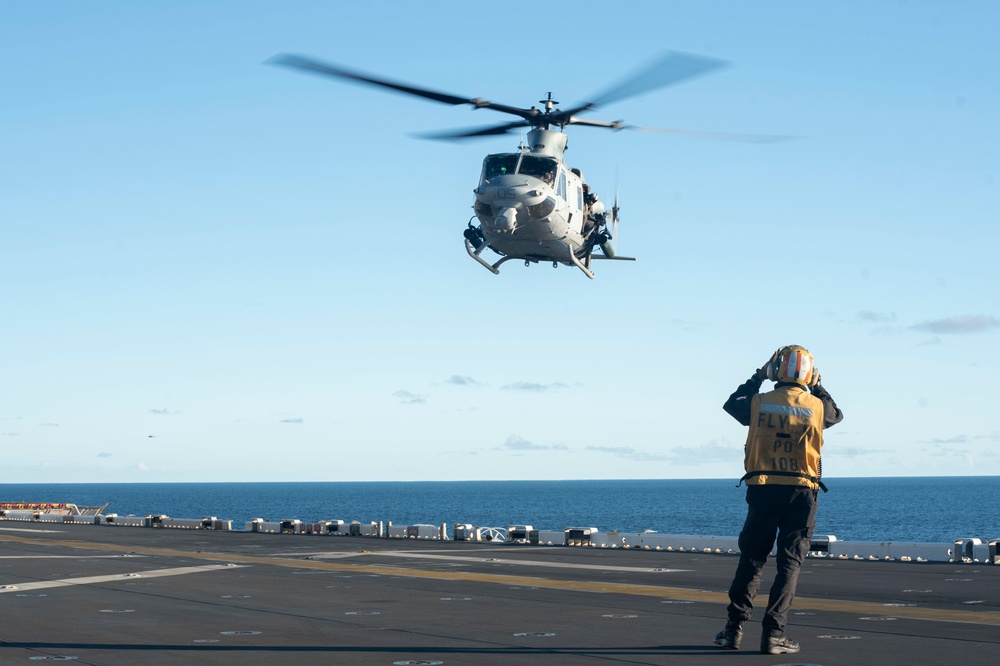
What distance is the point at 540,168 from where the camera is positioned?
29.8 m

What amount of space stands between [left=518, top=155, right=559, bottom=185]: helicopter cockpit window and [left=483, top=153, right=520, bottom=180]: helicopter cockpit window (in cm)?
25

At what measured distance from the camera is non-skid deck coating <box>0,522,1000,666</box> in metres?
11.6

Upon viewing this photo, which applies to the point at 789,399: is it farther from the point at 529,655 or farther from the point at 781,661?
the point at 529,655

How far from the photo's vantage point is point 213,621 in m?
15.0

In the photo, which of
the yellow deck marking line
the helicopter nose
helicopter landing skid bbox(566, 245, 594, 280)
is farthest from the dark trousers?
helicopter landing skid bbox(566, 245, 594, 280)

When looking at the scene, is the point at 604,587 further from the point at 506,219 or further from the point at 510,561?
the point at 506,219

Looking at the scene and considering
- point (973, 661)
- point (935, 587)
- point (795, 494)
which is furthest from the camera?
point (935, 587)

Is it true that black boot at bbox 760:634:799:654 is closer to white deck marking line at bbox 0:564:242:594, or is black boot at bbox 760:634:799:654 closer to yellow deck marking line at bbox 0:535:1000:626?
yellow deck marking line at bbox 0:535:1000:626

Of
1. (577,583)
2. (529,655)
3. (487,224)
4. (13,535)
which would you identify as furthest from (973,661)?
(13,535)

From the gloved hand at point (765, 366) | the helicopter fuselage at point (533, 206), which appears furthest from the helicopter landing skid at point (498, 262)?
the gloved hand at point (765, 366)

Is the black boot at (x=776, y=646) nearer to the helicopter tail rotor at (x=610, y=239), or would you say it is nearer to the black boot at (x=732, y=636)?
the black boot at (x=732, y=636)

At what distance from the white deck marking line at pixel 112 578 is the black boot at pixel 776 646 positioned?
14.2 meters

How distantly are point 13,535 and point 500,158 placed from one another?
1129 inches

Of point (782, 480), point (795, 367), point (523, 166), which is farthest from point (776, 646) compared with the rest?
point (523, 166)
